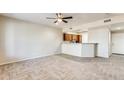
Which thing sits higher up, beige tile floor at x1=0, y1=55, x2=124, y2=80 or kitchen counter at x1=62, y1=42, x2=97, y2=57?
kitchen counter at x1=62, y1=42, x2=97, y2=57

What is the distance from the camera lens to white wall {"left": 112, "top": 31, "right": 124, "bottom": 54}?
7.89 m

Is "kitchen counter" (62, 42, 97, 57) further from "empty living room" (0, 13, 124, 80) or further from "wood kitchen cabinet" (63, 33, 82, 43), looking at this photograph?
"wood kitchen cabinet" (63, 33, 82, 43)

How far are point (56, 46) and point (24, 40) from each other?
2830 millimetres

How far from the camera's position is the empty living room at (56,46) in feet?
12.5

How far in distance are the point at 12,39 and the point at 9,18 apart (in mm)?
1022

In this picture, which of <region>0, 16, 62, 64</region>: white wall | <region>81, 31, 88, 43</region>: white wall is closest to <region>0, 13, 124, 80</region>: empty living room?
<region>0, 16, 62, 64</region>: white wall

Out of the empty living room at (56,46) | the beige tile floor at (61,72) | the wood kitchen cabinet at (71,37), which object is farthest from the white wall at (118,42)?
the beige tile floor at (61,72)

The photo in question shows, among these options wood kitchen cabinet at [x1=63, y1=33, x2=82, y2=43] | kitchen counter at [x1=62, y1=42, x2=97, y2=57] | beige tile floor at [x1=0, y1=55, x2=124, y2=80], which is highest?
wood kitchen cabinet at [x1=63, y1=33, x2=82, y2=43]

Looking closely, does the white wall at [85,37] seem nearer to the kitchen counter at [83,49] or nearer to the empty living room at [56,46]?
the empty living room at [56,46]
